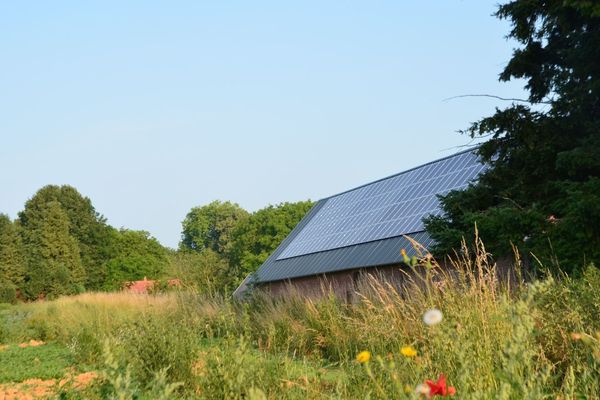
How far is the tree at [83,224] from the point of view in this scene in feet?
206

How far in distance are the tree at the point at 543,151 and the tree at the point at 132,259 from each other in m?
51.3

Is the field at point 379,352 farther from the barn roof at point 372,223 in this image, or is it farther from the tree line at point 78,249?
the tree line at point 78,249

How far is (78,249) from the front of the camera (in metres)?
61.4

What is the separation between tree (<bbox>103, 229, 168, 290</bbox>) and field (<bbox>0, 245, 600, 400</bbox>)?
49859 mm

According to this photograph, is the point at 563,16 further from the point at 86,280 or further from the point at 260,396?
the point at 86,280

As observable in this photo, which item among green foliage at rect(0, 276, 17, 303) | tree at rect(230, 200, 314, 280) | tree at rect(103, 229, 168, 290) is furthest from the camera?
tree at rect(103, 229, 168, 290)

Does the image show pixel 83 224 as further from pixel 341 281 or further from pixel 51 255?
pixel 341 281

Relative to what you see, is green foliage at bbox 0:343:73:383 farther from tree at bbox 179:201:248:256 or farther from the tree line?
tree at bbox 179:201:248:256

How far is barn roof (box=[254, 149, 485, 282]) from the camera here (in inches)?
896

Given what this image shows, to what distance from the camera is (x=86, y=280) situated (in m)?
62.2

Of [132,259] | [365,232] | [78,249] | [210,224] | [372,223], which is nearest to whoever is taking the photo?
[365,232]

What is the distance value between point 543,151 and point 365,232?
525 inches

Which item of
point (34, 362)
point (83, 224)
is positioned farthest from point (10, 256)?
point (34, 362)

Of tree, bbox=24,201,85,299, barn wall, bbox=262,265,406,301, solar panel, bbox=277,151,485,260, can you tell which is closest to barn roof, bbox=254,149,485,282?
solar panel, bbox=277,151,485,260
